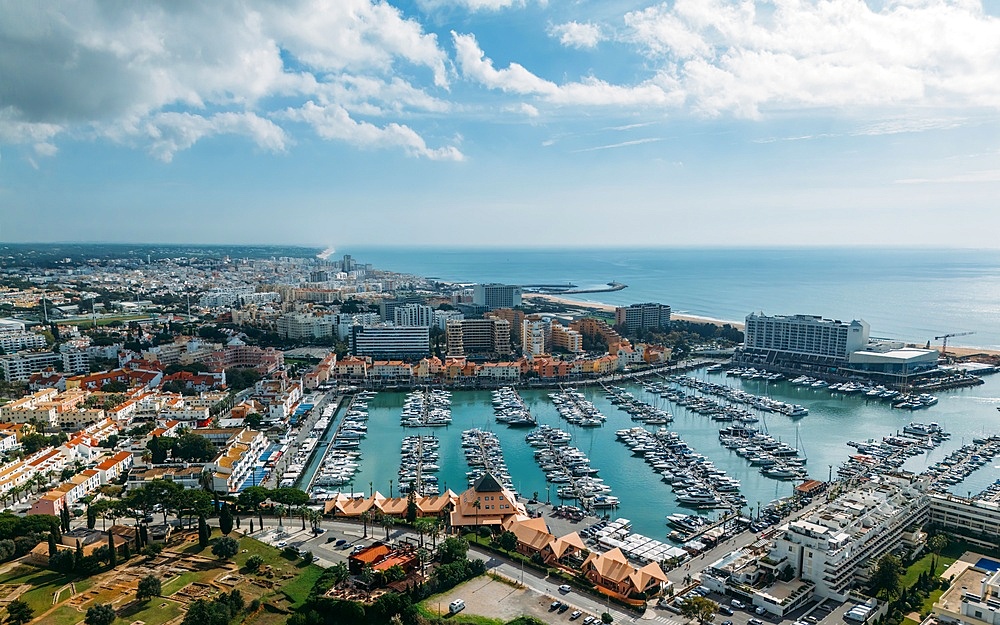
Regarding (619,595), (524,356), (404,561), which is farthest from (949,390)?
(404,561)

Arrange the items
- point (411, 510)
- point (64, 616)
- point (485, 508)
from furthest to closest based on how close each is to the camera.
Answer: point (411, 510) → point (485, 508) → point (64, 616)

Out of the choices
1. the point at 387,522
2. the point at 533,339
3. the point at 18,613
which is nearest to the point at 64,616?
the point at 18,613

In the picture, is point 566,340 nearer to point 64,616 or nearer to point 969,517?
point 969,517

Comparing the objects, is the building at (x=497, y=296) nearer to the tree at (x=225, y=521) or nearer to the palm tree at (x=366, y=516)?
the palm tree at (x=366, y=516)

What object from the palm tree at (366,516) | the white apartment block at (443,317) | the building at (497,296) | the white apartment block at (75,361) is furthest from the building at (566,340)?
the white apartment block at (75,361)

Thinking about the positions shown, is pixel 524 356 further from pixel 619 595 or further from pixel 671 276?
pixel 671 276

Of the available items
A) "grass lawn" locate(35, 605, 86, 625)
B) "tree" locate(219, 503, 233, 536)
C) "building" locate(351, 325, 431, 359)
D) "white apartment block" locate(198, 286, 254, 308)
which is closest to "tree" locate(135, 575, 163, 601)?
"grass lawn" locate(35, 605, 86, 625)
